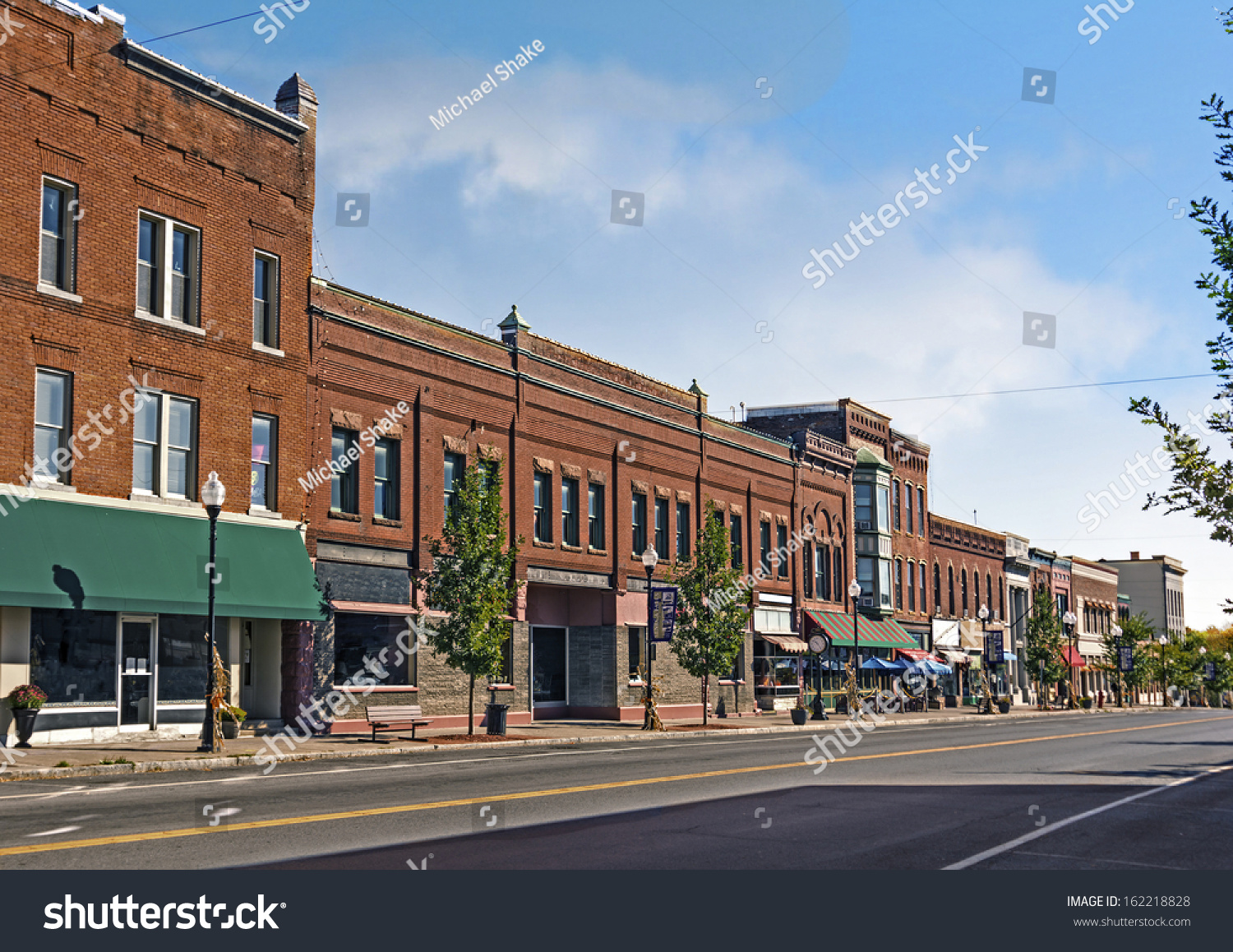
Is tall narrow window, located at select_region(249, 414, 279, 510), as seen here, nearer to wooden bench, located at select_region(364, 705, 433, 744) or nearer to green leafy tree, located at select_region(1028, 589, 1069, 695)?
wooden bench, located at select_region(364, 705, 433, 744)

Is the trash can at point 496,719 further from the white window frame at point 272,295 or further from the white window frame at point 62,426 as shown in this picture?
the white window frame at point 62,426

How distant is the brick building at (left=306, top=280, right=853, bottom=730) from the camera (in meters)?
30.2

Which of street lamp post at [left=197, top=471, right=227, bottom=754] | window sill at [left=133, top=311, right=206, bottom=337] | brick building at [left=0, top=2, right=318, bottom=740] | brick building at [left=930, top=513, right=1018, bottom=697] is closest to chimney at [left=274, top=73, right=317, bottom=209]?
brick building at [left=0, top=2, right=318, bottom=740]

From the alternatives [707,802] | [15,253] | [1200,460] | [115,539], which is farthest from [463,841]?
[15,253]

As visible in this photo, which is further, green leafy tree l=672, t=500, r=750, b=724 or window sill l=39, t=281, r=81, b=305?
green leafy tree l=672, t=500, r=750, b=724

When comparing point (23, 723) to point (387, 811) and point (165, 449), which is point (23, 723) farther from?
point (387, 811)

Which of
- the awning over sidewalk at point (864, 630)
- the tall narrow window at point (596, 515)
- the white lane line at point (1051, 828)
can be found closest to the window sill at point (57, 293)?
the tall narrow window at point (596, 515)

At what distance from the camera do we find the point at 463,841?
36.6ft

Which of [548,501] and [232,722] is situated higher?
[548,501]

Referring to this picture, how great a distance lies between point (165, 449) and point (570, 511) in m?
15.6

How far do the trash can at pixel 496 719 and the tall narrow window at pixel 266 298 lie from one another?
1010cm

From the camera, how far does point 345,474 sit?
99.8 ft

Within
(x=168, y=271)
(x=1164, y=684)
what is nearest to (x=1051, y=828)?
(x=168, y=271)

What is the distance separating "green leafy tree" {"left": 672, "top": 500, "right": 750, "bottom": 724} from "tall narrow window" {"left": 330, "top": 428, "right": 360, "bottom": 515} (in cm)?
1223
